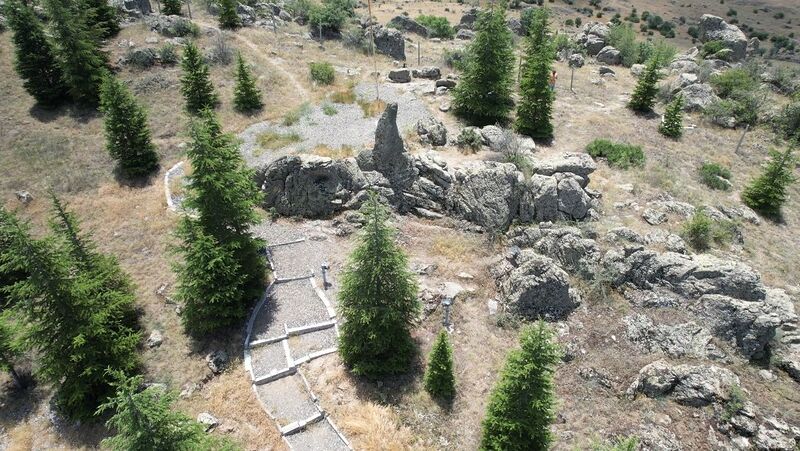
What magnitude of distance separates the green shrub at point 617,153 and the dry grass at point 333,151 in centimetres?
1624

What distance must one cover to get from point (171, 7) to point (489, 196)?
41.2 m

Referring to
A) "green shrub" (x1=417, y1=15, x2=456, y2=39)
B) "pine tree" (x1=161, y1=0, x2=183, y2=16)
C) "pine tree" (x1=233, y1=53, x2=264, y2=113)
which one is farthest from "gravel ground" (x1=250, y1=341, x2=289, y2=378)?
"green shrub" (x1=417, y1=15, x2=456, y2=39)

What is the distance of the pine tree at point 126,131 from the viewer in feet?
89.8

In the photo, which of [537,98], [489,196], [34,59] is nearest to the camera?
[489,196]

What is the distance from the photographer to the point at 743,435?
50.0ft

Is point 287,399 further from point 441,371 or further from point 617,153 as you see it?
point 617,153

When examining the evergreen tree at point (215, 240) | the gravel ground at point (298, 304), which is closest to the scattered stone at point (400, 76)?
the evergreen tree at point (215, 240)

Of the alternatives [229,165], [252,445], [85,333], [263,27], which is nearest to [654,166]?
[229,165]

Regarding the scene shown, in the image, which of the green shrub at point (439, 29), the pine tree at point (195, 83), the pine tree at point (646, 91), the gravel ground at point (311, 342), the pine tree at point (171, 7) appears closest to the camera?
the gravel ground at point (311, 342)

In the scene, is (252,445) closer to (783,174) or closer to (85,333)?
(85,333)

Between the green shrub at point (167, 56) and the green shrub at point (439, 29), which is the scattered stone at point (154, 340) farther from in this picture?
→ the green shrub at point (439, 29)

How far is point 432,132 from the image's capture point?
29.2 metres

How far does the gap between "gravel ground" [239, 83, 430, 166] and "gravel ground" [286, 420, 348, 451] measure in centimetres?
1694

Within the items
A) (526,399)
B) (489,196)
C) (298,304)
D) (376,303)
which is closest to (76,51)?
(298,304)
